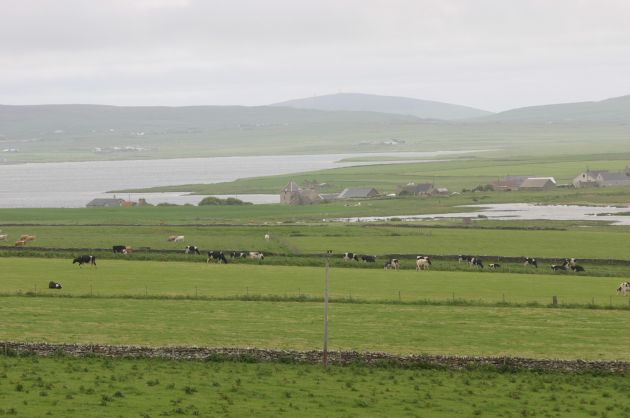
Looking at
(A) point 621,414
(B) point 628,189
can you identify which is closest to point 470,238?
(A) point 621,414

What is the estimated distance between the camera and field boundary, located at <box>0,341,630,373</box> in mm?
29766

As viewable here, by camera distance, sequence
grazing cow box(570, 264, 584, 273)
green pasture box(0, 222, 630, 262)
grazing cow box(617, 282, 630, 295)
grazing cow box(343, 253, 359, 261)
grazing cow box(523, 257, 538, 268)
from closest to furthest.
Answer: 1. grazing cow box(617, 282, 630, 295)
2. grazing cow box(570, 264, 584, 273)
3. grazing cow box(523, 257, 538, 268)
4. grazing cow box(343, 253, 359, 261)
5. green pasture box(0, 222, 630, 262)

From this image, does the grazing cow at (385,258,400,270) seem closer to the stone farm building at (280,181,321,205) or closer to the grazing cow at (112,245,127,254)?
the grazing cow at (112,245,127,254)

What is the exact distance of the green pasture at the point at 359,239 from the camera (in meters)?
64.2

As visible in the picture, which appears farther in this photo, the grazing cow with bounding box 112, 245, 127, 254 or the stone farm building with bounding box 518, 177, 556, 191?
the stone farm building with bounding box 518, 177, 556, 191

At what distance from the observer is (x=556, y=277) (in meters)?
52.3

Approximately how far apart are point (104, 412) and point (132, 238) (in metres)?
50.2

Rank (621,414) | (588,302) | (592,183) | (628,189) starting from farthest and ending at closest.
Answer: (592,183) → (628,189) → (588,302) → (621,414)

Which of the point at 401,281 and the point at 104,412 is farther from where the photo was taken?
the point at 401,281

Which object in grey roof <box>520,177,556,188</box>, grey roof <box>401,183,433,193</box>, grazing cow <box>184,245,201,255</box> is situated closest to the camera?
grazing cow <box>184,245,201,255</box>

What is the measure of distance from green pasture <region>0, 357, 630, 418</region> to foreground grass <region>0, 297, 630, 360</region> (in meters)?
3.48

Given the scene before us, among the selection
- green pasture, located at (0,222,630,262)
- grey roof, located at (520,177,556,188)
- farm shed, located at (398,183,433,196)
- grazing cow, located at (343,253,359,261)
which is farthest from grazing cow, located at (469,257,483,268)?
grey roof, located at (520,177,556,188)

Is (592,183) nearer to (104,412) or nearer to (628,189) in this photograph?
(628,189)

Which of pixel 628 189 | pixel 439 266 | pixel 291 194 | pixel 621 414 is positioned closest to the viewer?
pixel 621 414
